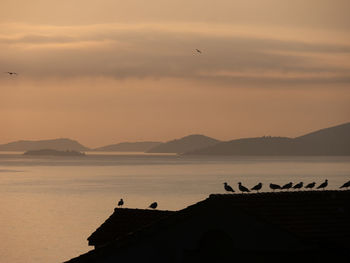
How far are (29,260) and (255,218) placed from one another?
80300 millimetres

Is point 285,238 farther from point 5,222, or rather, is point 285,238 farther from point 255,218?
point 5,222

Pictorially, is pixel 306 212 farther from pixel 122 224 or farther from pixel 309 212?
pixel 122 224

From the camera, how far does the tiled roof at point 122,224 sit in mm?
40281

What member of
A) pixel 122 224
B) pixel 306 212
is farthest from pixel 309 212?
pixel 122 224

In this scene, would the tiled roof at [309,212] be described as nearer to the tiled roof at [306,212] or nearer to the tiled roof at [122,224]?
the tiled roof at [306,212]

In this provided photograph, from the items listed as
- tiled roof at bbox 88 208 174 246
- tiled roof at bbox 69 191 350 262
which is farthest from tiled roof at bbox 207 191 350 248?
tiled roof at bbox 88 208 174 246

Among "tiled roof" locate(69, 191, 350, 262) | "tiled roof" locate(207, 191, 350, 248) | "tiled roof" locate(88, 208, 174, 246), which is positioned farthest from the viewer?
"tiled roof" locate(88, 208, 174, 246)

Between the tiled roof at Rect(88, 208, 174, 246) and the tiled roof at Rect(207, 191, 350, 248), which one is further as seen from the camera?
the tiled roof at Rect(88, 208, 174, 246)

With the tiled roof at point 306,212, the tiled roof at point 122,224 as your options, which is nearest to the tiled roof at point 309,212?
the tiled roof at point 306,212

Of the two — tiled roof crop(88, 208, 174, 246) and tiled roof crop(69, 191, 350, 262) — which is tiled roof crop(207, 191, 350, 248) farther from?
tiled roof crop(88, 208, 174, 246)

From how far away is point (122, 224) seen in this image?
41125 millimetres

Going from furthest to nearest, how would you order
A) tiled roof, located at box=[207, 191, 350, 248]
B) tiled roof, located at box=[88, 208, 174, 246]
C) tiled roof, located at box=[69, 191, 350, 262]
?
1. tiled roof, located at box=[88, 208, 174, 246]
2. tiled roof, located at box=[207, 191, 350, 248]
3. tiled roof, located at box=[69, 191, 350, 262]

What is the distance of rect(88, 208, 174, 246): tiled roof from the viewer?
132 feet

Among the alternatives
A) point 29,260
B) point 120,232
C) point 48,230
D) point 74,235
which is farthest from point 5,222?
point 120,232
